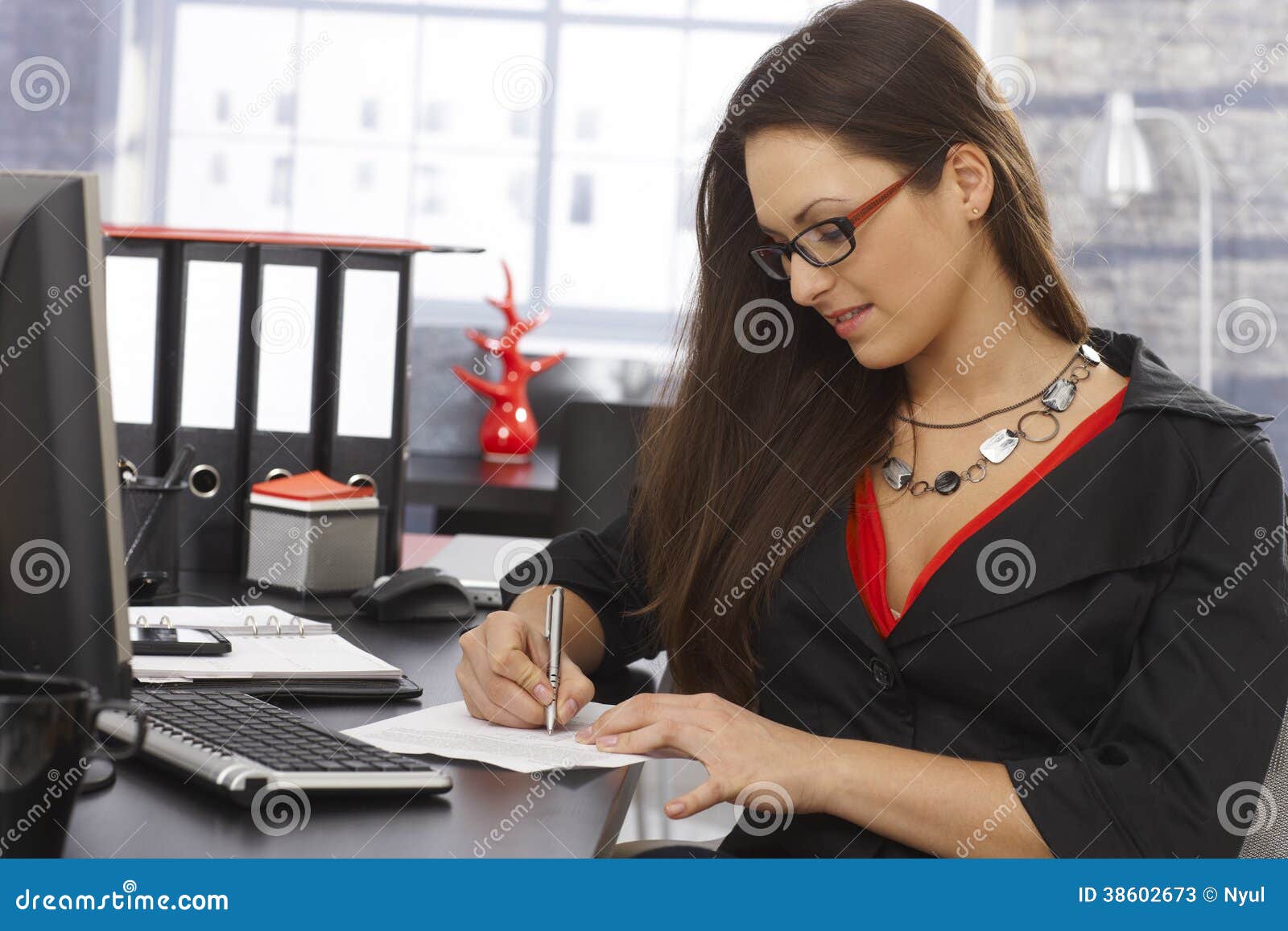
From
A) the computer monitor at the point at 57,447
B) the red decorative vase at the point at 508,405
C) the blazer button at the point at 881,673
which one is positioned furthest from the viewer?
the red decorative vase at the point at 508,405

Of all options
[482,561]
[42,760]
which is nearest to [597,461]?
[482,561]

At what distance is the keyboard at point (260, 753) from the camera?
0.76m

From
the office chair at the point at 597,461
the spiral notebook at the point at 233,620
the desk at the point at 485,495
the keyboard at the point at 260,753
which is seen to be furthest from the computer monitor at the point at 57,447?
the desk at the point at 485,495

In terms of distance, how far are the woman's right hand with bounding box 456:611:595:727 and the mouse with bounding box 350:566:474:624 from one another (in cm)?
35

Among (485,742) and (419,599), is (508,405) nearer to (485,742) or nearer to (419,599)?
(419,599)

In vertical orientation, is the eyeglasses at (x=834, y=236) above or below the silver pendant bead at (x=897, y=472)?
above

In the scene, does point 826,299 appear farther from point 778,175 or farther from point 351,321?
point 351,321

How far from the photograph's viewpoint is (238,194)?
379 cm

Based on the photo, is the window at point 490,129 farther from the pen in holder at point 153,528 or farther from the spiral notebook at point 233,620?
the spiral notebook at point 233,620

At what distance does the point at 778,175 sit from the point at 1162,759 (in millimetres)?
582

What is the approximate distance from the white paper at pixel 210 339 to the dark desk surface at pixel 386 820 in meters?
0.86

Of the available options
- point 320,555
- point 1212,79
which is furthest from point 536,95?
point 320,555

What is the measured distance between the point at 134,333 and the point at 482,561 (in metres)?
0.52

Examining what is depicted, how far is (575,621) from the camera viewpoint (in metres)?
1.24
